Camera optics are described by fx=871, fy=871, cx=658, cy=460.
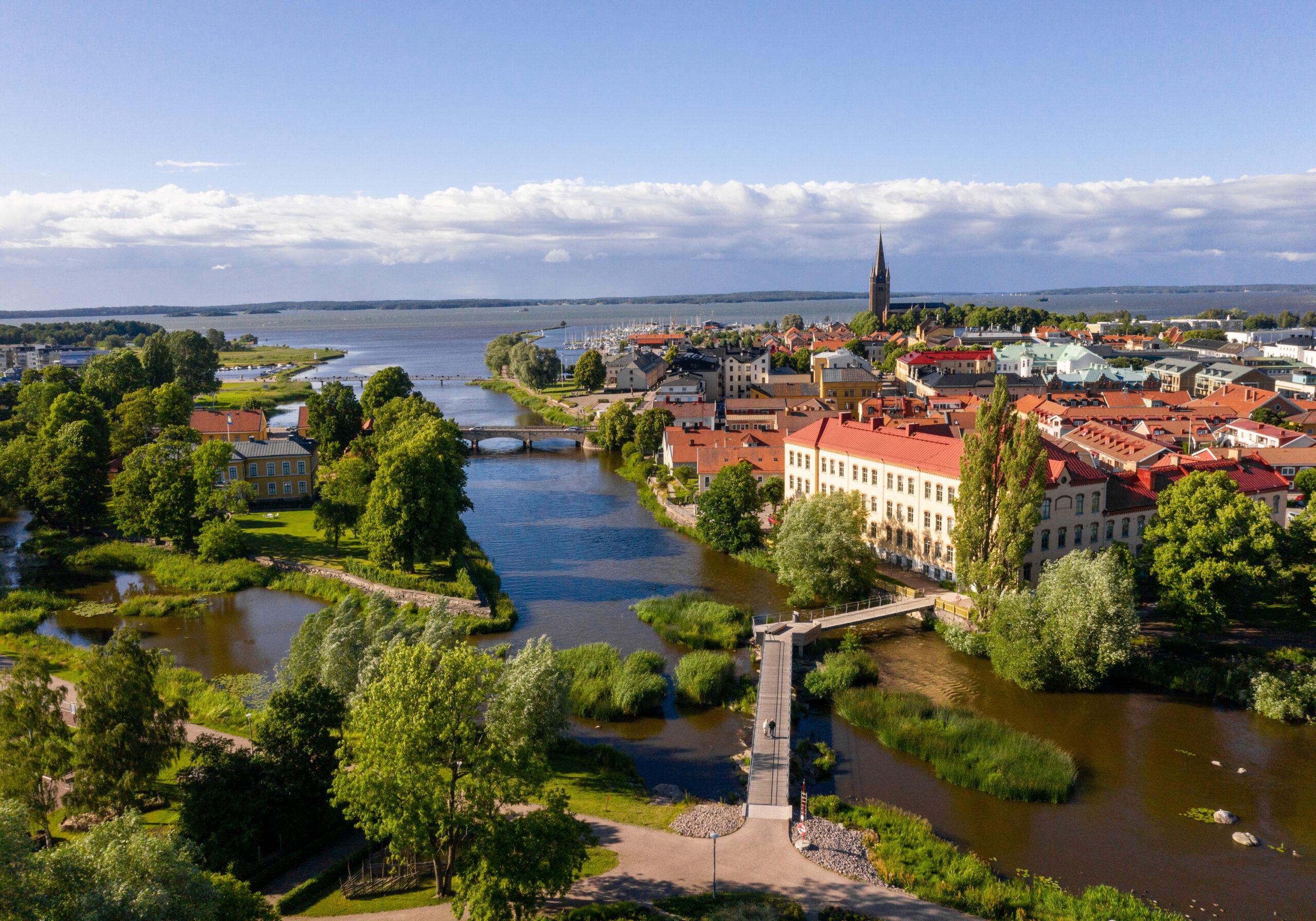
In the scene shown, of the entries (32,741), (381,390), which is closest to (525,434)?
(381,390)

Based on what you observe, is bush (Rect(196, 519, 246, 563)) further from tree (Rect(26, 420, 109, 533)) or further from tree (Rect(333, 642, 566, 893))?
tree (Rect(333, 642, 566, 893))

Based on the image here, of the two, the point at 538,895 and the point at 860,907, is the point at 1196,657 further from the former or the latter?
the point at 538,895

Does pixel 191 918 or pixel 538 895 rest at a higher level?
pixel 191 918

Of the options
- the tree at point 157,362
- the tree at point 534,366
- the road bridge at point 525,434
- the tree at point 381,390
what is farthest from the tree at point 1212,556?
the tree at point 534,366

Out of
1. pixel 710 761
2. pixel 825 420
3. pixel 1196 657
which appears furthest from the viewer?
pixel 825 420

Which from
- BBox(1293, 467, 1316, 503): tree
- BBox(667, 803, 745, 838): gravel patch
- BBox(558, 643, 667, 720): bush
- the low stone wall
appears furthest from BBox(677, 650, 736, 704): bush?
BBox(1293, 467, 1316, 503): tree

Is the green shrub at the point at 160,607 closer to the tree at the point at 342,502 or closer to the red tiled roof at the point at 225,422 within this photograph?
the tree at the point at 342,502

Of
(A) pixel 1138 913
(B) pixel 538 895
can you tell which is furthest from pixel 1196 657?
(B) pixel 538 895
